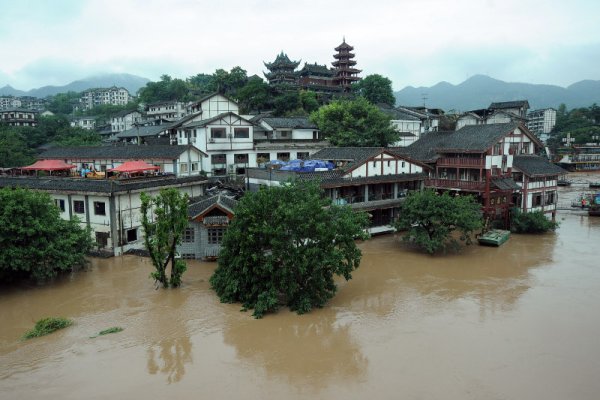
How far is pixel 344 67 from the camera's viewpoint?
7350 centimetres

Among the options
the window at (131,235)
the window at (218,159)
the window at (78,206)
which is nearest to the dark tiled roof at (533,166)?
the window at (218,159)

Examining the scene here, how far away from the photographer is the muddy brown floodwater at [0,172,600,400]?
1277cm

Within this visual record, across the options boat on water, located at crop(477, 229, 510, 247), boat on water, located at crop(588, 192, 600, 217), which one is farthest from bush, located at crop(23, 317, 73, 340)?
boat on water, located at crop(588, 192, 600, 217)

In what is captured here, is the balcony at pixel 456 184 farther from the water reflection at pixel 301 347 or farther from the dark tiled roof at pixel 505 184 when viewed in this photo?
the water reflection at pixel 301 347

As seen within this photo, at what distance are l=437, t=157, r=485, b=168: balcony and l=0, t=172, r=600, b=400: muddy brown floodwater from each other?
37.3ft

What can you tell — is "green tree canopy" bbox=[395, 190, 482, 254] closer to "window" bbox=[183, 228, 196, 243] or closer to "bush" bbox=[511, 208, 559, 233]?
"bush" bbox=[511, 208, 559, 233]

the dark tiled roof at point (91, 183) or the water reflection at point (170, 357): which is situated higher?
the dark tiled roof at point (91, 183)

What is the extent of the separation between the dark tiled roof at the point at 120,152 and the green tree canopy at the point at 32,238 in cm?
1496

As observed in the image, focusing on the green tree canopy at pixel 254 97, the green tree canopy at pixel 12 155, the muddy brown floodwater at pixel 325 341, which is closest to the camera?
the muddy brown floodwater at pixel 325 341

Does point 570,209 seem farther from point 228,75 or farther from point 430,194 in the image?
point 228,75

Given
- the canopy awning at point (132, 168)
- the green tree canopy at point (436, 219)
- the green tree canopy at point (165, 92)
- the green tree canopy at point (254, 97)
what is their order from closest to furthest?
A: the green tree canopy at point (436, 219), the canopy awning at point (132, 168), the green tree canopy at point (254, 97), the green tree canopy at point (165, 92)

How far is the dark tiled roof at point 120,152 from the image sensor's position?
117ft

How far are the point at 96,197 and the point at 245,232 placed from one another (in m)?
12.1

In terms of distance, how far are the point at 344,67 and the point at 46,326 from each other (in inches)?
2554
